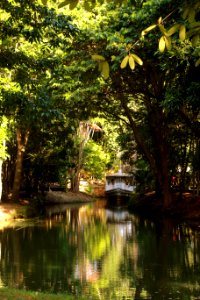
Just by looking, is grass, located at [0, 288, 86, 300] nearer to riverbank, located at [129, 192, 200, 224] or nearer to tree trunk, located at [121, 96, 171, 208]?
riverbank, located at [129, 192, 200, 224]

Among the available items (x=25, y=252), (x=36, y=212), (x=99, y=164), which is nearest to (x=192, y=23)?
(x=25, y=252)

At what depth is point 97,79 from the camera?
2109cm

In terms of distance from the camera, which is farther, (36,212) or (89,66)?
(36,212)

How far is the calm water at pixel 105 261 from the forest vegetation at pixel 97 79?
3.74 metres

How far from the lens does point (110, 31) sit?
18.5 metres

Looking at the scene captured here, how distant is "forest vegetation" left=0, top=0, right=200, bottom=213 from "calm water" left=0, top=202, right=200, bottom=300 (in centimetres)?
374

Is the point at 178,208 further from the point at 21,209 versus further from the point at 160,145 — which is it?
the point at 21,209

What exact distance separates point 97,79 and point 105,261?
10587 mm

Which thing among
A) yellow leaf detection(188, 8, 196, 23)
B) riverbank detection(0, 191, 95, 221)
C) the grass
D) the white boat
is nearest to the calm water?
the grass

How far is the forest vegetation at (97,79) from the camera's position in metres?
9.98

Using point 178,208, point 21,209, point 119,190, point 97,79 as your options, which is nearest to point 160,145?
point 178,208

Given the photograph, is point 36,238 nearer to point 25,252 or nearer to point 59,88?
point 25,252

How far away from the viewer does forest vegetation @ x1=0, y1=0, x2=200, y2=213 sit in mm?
9984

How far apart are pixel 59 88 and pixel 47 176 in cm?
1362
